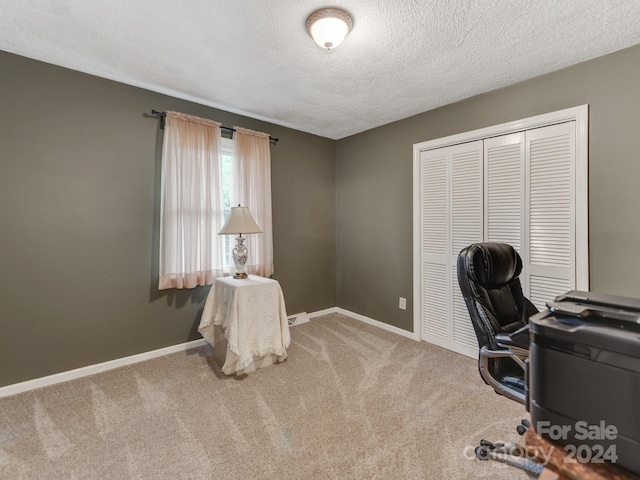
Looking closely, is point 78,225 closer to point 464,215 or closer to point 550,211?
point 464,215

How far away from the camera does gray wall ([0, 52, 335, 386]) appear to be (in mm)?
2188

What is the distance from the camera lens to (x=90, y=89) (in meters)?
2.44

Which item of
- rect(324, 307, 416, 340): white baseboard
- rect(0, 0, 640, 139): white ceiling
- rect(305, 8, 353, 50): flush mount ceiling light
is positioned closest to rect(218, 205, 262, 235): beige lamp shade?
rect(0, 0, 640, 139): white ceiling

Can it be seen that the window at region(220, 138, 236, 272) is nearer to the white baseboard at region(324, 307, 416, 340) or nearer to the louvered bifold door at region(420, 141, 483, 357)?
the white baseboard at region(324, 307, 416, 340)

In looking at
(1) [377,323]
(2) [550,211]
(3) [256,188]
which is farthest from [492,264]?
(3) [256,188]

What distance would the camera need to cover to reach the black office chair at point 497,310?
145 cm

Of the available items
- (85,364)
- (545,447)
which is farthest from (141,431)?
(545,447)

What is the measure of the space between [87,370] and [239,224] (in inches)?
68.9

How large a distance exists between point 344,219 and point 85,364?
315cm

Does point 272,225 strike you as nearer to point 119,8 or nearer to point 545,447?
point 119,8

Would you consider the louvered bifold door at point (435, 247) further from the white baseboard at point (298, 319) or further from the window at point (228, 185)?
the window at point (228, 185)

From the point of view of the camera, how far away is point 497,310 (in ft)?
5.57

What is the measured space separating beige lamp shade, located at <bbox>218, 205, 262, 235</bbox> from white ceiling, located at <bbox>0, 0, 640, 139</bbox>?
3.64 ft

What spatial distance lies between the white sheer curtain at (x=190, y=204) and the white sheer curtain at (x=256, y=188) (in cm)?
25
